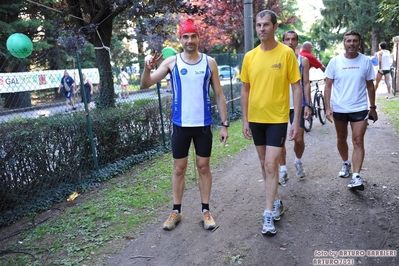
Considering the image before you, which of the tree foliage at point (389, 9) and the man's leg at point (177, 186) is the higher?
the tree foliage at point (389, 9)

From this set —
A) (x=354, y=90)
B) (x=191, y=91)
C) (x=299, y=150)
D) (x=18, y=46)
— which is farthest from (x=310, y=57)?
(x=18, y=46)

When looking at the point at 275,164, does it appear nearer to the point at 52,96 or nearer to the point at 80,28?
the point at 52,96

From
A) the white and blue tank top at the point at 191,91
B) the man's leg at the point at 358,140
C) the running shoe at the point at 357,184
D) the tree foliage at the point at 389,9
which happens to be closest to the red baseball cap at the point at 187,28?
the white and blue tank top at the point at 191,91

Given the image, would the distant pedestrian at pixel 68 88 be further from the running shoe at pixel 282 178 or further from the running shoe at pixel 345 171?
the running shoe at pixel 345 171

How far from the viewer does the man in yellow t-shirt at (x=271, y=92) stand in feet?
11.3

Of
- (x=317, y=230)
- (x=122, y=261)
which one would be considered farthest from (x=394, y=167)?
(x=122, y=261)

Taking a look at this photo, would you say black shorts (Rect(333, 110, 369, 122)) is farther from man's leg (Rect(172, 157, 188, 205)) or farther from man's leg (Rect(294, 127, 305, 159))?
man's leg (Rect(172, 157, 188, 205))

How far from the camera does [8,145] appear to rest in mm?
4352

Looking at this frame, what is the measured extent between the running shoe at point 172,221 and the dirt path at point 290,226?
0.17 feet

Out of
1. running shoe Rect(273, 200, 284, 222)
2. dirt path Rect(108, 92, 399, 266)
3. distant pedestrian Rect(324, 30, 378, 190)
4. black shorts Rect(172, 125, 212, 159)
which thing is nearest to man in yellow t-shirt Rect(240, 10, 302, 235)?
running shoe Rect(273, 200, 284, 222)

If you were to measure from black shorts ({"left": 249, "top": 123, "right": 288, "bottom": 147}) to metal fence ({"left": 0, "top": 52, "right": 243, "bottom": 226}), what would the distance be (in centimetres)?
298

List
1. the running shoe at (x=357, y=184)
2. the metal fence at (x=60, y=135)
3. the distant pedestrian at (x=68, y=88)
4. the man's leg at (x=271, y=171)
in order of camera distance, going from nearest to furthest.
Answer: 1. the man's leg at (x=271, y=171)
2. the running shoe at (x=357, y=184)
3. the metal fence at (x=60, y=135)
4. the distant pedestrian at (x=68, y=88)

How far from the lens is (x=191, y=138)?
374 cm

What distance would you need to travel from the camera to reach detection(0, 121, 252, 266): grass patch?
3.45m
